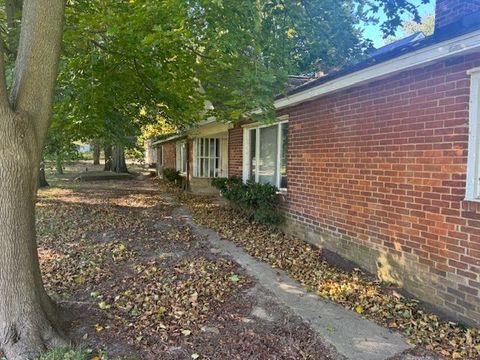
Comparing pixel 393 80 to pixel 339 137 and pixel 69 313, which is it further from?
pixel 69 313

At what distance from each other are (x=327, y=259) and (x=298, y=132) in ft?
9.12

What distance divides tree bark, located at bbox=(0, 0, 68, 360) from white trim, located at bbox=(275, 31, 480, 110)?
3837mm

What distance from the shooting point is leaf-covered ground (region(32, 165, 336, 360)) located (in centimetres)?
367

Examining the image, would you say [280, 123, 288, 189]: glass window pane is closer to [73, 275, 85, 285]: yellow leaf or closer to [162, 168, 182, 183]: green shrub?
[73, 275, 85, 285]: yellow leaf

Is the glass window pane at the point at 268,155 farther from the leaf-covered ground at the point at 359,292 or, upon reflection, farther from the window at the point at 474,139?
the window at the point at 474,139

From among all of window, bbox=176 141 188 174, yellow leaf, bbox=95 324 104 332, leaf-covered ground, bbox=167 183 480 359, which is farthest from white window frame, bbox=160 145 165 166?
yellow leaf, bbox=95 324 104 332

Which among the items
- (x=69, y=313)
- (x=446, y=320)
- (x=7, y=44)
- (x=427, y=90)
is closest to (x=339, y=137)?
(x=427, y=90)

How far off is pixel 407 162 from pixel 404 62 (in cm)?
133

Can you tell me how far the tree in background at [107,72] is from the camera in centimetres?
349

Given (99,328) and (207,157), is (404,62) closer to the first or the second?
(99,328)

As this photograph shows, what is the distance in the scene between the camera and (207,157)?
58.2ft

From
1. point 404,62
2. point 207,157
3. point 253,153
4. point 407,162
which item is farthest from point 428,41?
point 207,157

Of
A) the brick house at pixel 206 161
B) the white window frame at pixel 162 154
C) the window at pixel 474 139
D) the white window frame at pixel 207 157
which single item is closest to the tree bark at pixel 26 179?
the window at pixel 474 139

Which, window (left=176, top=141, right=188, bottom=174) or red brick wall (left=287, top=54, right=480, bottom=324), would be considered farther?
window (left=176, top=141, right=188, bottom=174)
